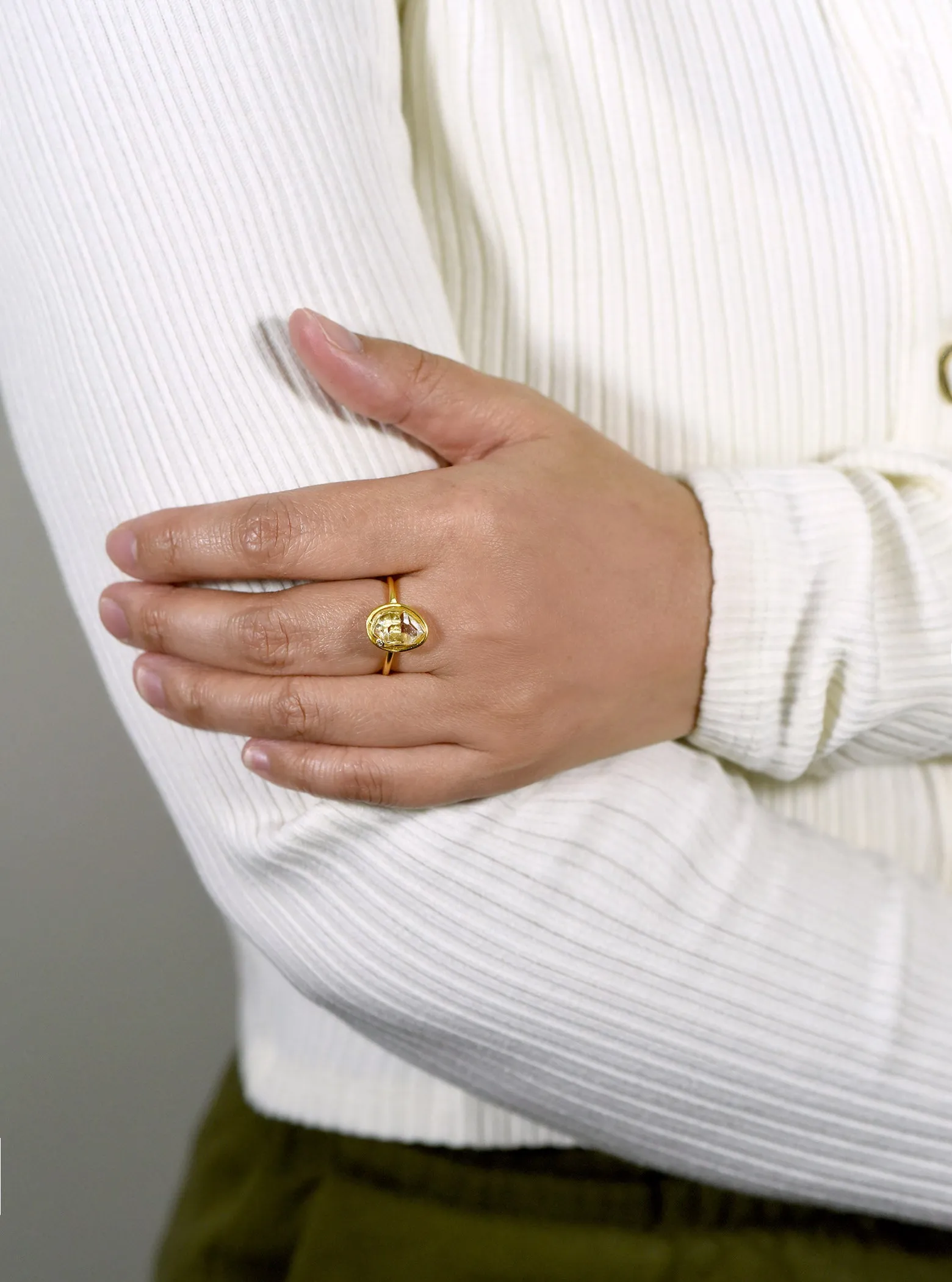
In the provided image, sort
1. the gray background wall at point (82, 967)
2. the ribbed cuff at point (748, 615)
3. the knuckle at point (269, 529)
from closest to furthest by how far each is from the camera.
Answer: the knuckle at point (269, 529), the ribbed cuff at point (748, 615), the gray background wall at point (82, 967)

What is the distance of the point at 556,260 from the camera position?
685 mm

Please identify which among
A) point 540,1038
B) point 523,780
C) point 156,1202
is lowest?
point 156,1202

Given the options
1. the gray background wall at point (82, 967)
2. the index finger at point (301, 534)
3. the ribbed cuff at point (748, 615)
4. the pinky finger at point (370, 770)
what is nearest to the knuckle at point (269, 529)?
the index finger at point (301, 534)

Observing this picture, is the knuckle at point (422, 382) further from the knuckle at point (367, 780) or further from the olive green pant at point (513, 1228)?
the olive green pant at point (513, 1228)

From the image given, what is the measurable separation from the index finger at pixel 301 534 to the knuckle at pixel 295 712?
6 centimetres

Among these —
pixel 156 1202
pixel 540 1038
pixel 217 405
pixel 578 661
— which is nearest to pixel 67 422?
pixel 217 405

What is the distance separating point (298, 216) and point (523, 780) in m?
0.32

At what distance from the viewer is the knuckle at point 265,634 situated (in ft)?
1.77

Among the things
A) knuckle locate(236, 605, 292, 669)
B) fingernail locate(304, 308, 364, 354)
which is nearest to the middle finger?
knuckle locate(236, 605, 292, 669)

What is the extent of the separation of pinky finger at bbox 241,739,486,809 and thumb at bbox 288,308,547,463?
17cm

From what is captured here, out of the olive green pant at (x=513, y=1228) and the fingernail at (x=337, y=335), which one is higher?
the fingernail at (x=337, y=335)

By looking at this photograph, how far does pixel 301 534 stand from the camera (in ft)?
1.73

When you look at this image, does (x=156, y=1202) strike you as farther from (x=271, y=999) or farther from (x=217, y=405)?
(x=217, y=405)

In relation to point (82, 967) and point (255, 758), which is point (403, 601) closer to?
point (255, 758)
